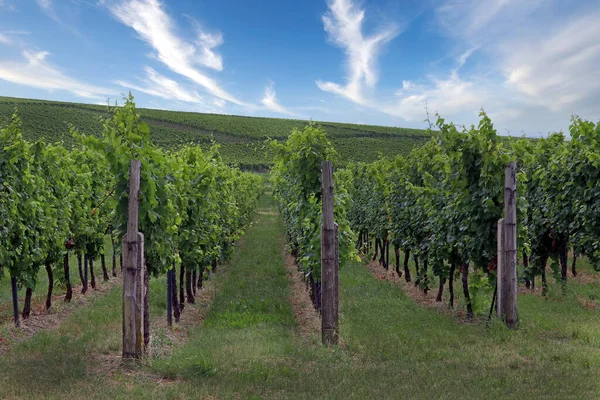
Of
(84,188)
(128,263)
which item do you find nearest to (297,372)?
(128,263)

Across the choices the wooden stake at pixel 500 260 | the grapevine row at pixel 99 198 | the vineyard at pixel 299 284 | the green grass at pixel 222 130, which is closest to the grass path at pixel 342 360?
the vineyard at pixel 299 284

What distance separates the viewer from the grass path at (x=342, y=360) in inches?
212

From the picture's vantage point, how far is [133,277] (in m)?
6.36

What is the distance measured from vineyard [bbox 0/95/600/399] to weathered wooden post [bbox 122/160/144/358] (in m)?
0.03

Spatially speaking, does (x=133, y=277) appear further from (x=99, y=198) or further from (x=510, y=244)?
(x=99, y=198)

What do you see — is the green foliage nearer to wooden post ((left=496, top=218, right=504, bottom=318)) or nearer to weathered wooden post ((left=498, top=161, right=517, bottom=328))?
wooden post ((left=496, top=218, right=504, bottom=318))

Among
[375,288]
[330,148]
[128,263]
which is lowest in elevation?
[375,288]

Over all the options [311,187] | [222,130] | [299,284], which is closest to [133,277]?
[311,187]

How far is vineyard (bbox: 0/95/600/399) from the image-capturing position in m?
5.85

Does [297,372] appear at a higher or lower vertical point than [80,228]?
lower

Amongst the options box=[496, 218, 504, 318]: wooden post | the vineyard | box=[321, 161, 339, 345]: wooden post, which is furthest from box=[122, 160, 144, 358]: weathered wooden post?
box=[496, 218, 504, 318]: wooden post

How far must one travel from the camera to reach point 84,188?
12.2 m

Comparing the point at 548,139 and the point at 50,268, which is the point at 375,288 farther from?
the point at 50,268

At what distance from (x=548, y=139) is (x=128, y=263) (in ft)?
36.8
